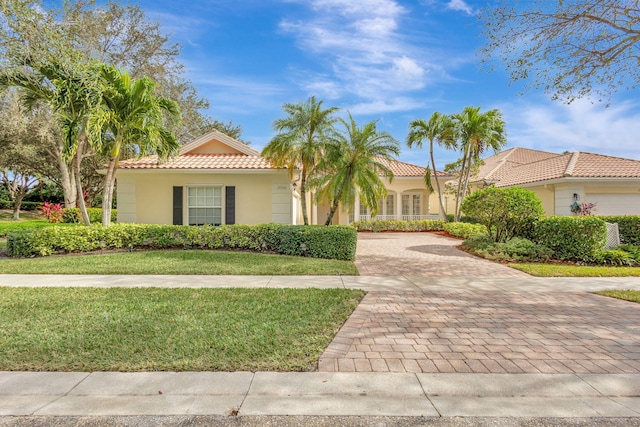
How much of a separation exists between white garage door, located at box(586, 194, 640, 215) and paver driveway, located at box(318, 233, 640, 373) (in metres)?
12.8

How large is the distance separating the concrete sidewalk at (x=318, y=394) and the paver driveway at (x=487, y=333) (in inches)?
9.7

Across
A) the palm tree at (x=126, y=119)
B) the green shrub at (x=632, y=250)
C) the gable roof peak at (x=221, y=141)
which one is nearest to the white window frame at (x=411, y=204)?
the gable roof peak at (x=221, y=141)

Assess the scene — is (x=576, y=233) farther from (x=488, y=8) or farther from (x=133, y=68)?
(x=133, y=68)

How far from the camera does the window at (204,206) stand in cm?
1433

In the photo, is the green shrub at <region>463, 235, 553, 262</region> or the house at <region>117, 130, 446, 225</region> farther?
the house at <region>117, 130, 446, 225</region>

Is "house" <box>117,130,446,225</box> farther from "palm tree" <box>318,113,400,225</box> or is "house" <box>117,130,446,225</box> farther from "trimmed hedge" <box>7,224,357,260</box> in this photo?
"trimmed hedge" <box>7,224,357,260</box>

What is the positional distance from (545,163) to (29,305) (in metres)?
24.8

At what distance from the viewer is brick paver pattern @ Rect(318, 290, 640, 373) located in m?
3.67

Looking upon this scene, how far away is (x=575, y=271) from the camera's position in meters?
8.93

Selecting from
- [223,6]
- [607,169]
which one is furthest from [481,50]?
[607,169]

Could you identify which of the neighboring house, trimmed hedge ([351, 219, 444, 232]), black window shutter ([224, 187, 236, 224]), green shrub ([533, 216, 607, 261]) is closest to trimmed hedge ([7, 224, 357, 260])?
black window shutter ([224, 187, 236, 224])

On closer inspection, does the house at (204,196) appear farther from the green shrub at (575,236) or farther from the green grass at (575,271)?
the green shrub at (575,236)

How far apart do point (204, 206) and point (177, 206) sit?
107cm

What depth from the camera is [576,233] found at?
34.6 feet
